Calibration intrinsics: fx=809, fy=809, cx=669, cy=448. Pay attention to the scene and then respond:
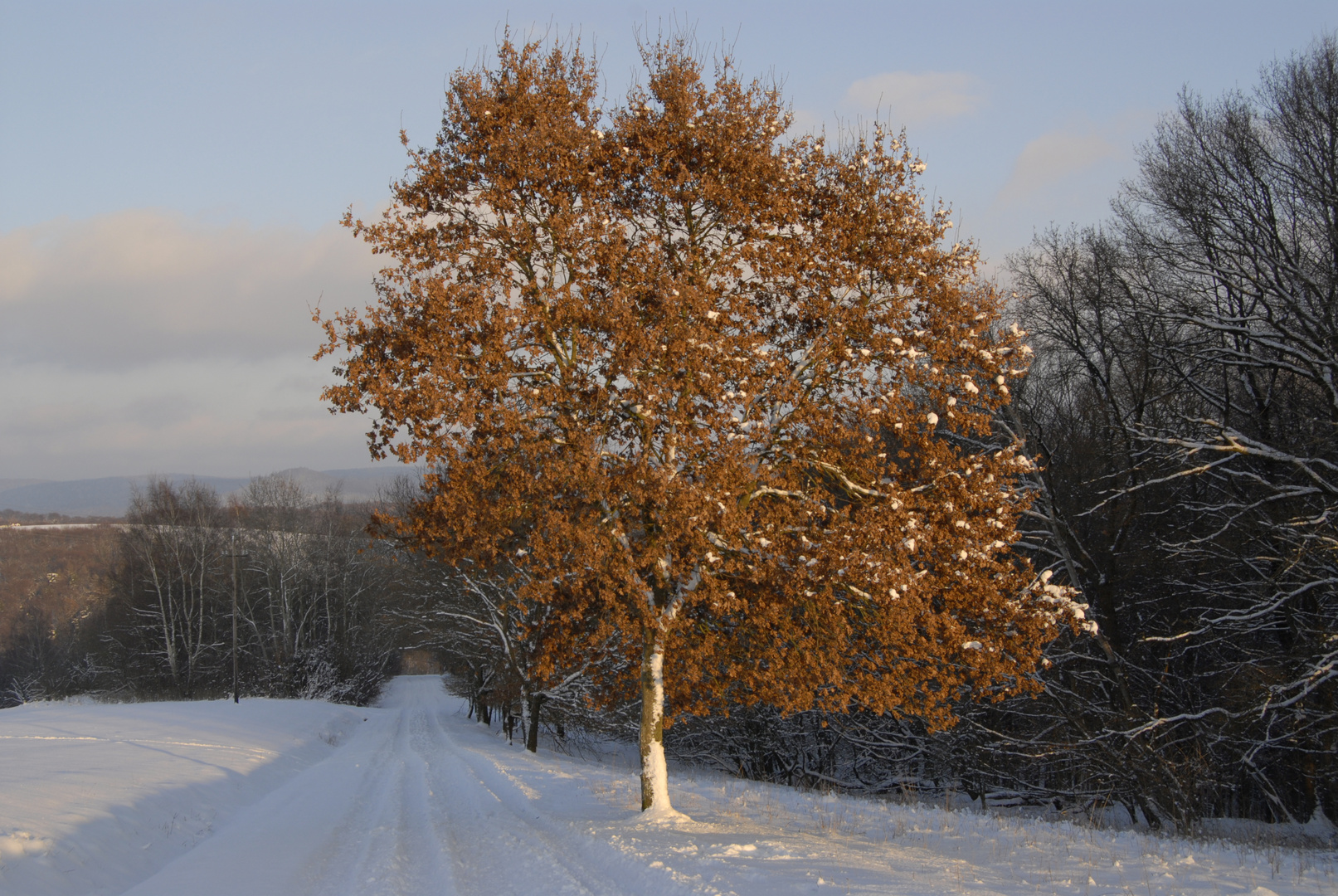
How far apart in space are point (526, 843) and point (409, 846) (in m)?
1.75

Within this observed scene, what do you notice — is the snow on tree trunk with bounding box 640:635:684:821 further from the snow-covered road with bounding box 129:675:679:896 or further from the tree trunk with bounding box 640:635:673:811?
the snow-covered road with bounding box 129:675:679:896

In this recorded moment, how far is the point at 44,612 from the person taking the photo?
8125 centimetres

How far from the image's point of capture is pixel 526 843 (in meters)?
10.1

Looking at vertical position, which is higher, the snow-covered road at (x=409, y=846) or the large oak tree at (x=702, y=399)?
the large oak tree at (x=702, y=399)

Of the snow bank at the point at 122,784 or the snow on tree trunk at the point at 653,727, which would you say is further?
the snow on tree trunk at the point at 653,727

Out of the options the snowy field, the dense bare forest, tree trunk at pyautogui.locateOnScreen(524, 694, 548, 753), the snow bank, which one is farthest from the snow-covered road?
the dense bare forest

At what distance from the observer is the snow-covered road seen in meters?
8.36

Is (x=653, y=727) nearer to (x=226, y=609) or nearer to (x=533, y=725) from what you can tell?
(x=533, y=725)

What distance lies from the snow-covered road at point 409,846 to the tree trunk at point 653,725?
127 centimetres

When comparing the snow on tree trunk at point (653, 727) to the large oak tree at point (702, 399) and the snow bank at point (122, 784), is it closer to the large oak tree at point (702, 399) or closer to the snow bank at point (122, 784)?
the large oak tree at point (702, 399)

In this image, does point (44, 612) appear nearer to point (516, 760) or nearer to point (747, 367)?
point (516, 760)

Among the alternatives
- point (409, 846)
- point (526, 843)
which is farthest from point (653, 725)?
point (409, 846)

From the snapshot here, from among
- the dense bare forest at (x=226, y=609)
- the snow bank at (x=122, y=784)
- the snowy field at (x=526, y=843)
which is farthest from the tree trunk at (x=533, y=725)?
the dense bare forest at (x=226, y=609)

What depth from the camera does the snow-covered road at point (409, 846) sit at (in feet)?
27.4
